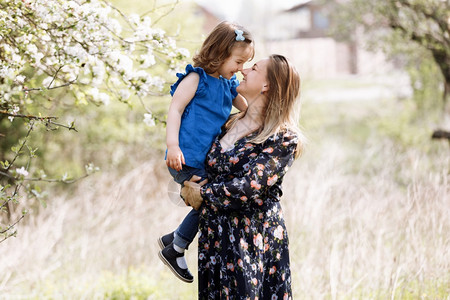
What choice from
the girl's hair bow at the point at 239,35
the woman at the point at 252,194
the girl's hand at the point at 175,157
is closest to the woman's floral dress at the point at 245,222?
the woman at the point at 252,194

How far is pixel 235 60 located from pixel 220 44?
10cm

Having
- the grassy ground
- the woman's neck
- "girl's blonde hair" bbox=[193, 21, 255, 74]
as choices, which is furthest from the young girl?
the grassy ground

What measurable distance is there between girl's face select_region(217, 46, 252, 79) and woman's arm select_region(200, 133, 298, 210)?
1.21 feet

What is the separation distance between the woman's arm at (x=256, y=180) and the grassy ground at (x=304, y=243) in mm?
415

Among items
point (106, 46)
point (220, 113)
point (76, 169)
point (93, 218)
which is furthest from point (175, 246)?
point (76, 169)

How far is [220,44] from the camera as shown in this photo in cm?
247

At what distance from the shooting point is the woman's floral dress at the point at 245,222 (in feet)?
7.85

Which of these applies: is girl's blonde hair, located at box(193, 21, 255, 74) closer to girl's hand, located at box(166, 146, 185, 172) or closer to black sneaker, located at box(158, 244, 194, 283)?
girl's hand, located at box(166, 146, 185, 172)

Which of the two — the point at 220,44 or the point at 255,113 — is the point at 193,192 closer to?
the point at 255,113

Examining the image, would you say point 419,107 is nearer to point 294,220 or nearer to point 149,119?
point 294,220

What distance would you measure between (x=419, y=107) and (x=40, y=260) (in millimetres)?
8553

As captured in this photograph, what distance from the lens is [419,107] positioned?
11328 mm

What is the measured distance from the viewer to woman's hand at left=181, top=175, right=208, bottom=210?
2457mm

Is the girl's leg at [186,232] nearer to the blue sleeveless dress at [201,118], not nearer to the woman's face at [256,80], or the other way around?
the blue sleeveless dress at [201,118]
